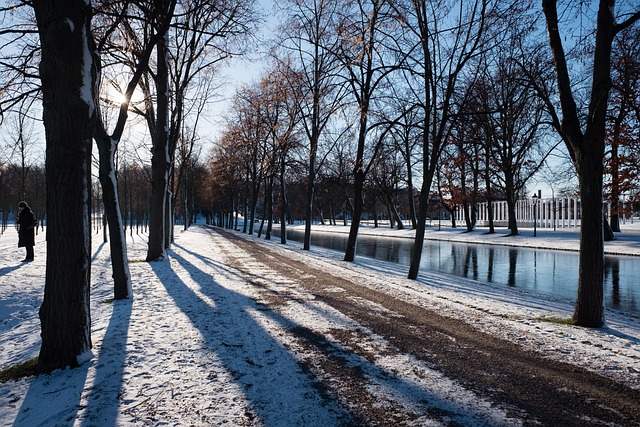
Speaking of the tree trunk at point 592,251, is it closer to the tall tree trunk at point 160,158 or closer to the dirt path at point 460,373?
the dirt path at point 460,373

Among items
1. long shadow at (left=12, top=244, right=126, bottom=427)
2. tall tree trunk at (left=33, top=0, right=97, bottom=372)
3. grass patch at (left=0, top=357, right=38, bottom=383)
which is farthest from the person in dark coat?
tall tree trunk at (left=33, top=0, right=97, bottom=372)

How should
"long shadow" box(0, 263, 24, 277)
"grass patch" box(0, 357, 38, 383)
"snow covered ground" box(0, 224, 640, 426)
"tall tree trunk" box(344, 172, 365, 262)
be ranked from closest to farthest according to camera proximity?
"snow covered ground" box(0, 224, 640, 426)
"grass patch" box(0, 357, 38, 383)
"long shadow" box(0, 263, 24, 277)
"tall tree trunk" box(344, 172, 365, 262)

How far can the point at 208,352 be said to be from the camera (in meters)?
4.93

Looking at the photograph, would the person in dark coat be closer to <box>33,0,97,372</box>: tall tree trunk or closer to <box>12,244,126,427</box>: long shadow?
<box>12,244,126,427</box>: long shadow

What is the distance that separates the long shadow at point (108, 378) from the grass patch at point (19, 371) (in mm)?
685

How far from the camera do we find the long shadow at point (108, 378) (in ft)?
11.1

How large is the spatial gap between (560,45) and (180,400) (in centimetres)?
791

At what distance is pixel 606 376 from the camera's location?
4.31 metres

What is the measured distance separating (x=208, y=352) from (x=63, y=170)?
8.99 feet

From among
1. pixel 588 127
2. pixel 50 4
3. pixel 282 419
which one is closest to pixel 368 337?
pixel 282 419

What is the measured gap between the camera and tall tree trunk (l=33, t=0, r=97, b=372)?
4.39 meters

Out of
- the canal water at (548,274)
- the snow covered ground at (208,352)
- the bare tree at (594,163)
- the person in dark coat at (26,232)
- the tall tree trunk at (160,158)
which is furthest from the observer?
the person in dark coat at (26,232)

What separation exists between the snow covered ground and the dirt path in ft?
0.74

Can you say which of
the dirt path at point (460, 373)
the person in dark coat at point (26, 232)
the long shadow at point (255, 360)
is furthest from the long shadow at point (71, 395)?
the person in dark coat at point (26, 232)
